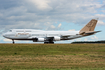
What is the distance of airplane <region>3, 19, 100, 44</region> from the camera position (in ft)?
194

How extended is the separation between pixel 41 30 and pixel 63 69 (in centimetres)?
4783

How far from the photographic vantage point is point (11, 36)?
193 feet

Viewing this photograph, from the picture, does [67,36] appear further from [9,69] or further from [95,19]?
[9,69]

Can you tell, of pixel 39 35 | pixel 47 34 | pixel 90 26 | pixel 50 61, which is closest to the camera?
pixel 50 61

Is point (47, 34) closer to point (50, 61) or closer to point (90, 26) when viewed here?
point (90, 26)

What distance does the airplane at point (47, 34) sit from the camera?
59.2 m

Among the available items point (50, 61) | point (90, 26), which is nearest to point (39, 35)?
point (90, 26)

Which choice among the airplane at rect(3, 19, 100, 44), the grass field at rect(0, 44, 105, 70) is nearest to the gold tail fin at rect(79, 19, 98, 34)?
the airplane at rect(3, 19, 100, 44)

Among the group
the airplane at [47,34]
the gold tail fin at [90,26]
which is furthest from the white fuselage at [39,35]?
the gold tail fin at [90,26]

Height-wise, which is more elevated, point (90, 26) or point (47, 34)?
point (90, 26)

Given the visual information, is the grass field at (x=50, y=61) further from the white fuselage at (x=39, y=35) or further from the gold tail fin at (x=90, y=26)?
the gold tail fin at (x=90, y=26)

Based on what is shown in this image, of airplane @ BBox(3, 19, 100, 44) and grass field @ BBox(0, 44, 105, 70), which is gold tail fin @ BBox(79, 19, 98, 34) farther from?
grass field @ BBox(0, 44, 105, 70)

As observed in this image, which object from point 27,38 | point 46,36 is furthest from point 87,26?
point 27,38

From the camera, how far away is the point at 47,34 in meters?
62.8
